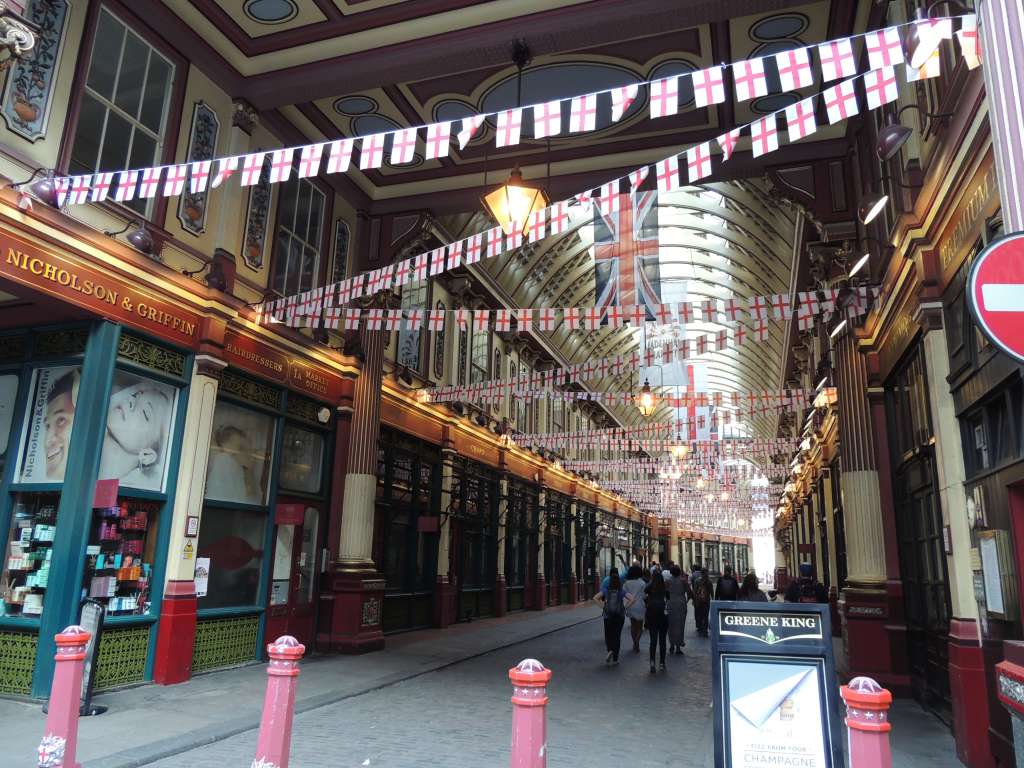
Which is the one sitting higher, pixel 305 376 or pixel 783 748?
pixel 305 376

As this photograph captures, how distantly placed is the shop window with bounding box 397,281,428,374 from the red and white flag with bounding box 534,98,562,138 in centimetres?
980

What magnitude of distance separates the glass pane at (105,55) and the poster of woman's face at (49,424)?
3451 mm

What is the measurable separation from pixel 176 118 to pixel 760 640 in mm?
9684

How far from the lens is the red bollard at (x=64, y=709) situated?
4.66 meters

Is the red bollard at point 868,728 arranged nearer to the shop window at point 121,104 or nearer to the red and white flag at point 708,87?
the red and white flag at point 708,87

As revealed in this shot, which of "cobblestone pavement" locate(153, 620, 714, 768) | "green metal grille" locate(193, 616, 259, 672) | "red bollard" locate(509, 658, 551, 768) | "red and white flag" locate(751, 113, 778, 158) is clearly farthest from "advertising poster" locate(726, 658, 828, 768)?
"green metal grille" locate(193, 616, 259, 672)

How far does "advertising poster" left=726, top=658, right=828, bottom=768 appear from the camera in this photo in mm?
3939

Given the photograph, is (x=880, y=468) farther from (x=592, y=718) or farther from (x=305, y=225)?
(x=305, y=225)

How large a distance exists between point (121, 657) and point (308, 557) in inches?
160

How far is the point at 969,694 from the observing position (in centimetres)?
633

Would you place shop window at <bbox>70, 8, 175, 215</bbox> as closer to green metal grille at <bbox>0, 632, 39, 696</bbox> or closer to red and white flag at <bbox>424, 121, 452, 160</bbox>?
red and white flag at <bbox>424, 121, 452, 160</bbox>

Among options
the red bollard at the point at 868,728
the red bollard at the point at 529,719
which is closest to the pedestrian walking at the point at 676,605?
the red bollard at the point at 529,719

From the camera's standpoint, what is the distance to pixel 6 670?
8102 millimetres

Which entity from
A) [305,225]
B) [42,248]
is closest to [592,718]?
[42,248]
